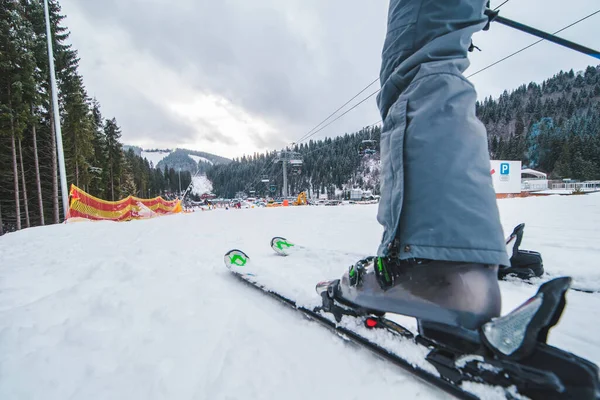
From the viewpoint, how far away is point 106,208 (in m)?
11.4

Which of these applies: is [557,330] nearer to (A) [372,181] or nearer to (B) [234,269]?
(B) [234,269]

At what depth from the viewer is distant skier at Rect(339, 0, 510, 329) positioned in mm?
802

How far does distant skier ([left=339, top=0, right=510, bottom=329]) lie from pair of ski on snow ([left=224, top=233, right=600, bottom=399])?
0.26ft

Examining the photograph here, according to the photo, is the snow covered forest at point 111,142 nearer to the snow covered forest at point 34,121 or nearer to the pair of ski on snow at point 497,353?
the snow covered forest at point 34,121

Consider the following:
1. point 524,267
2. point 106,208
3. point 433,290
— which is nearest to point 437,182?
point 433,290

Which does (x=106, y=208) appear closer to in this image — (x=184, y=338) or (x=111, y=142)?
(x=184, y=338)

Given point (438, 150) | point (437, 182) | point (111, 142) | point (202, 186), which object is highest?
point (111, 142)

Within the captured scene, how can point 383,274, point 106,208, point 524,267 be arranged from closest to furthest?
point 383,274 < point 524,267 < point 106,208

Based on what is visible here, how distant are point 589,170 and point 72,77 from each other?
247 ft

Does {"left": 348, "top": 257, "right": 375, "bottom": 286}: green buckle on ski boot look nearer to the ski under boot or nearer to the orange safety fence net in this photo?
the ski under boot

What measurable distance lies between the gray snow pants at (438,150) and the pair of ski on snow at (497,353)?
0.18m

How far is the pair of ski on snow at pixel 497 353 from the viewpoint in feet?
2.01

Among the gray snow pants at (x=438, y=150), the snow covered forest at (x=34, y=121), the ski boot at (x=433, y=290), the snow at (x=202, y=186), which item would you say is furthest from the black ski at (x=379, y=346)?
the snow at (x=202, y=186)

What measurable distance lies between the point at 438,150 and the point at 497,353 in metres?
0.60
